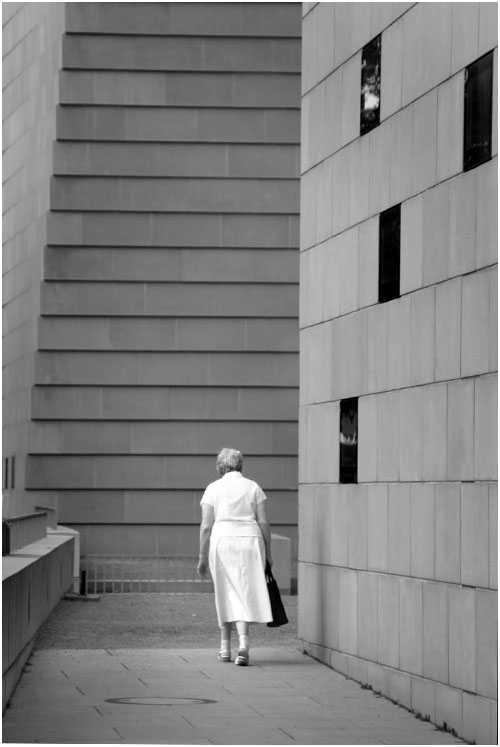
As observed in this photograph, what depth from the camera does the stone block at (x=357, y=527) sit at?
40.4 ft

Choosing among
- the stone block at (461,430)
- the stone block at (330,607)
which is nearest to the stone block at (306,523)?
the stone block at (330,607)

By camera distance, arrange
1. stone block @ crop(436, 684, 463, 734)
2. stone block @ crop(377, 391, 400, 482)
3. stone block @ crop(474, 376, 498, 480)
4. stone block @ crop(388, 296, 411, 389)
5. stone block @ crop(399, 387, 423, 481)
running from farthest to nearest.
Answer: stone block @ crop(377, 391, 400, 482) < stone block @ crop(388, 296, 411, 389) < stone block @ crop(399, 387, 423, 481) < stone block @ crop(436, 684, 463, 734) < stone block @ crop(474, 376, 498, 480)

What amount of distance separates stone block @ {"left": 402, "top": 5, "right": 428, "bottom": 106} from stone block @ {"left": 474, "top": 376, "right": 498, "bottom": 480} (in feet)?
9.10

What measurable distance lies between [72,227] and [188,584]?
874 centimetres

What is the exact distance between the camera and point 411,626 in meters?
10.9

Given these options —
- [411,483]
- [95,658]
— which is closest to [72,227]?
[95,658]

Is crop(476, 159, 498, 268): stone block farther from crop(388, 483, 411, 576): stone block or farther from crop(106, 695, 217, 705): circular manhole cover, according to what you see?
crop(106, 695, 217, 705): circular manhole cover

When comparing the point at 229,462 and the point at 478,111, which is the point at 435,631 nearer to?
the point at 478,111

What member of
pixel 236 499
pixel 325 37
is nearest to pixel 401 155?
pixel 325 37

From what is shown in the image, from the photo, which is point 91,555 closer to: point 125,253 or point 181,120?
point 125,253

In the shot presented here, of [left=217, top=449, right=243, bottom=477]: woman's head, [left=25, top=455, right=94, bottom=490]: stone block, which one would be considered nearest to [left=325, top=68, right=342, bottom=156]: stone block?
[left=217, top=449, right=243, bottom=477]: woman's head

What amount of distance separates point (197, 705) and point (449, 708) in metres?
2.01

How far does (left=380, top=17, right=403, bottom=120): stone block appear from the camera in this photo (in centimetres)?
1169

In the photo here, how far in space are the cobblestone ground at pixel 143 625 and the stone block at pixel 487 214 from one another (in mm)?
6958
